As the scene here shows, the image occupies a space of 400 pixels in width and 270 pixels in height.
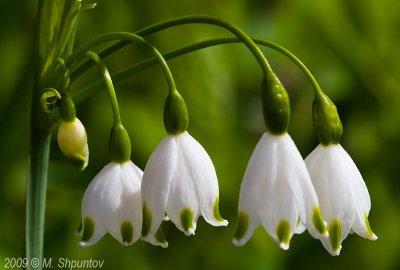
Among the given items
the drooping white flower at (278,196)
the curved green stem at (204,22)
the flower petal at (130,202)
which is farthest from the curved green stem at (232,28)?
the flower petal at (130,202)

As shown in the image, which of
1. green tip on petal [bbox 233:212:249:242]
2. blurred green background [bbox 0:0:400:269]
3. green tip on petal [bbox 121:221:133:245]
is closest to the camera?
green tip on petal [bbox 233:212:249:242]

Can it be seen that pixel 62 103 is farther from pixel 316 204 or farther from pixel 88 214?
pixel 316 204

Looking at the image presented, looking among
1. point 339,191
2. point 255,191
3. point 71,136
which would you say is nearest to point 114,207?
point 71,136

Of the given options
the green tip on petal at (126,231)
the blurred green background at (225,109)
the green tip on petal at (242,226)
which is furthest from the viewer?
the blurred green background at (225,109)

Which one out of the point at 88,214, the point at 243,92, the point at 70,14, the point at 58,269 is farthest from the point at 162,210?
the point at 243,92

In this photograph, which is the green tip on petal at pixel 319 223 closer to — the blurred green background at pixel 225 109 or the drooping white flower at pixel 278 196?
the drooping white flower at pixel 278 196

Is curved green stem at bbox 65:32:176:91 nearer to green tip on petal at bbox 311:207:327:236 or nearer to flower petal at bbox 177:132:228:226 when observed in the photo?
flower petal at bbox 177:132:228:226

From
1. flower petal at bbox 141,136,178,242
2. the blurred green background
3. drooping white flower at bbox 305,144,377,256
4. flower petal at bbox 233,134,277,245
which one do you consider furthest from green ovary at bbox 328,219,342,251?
the blurred green background
